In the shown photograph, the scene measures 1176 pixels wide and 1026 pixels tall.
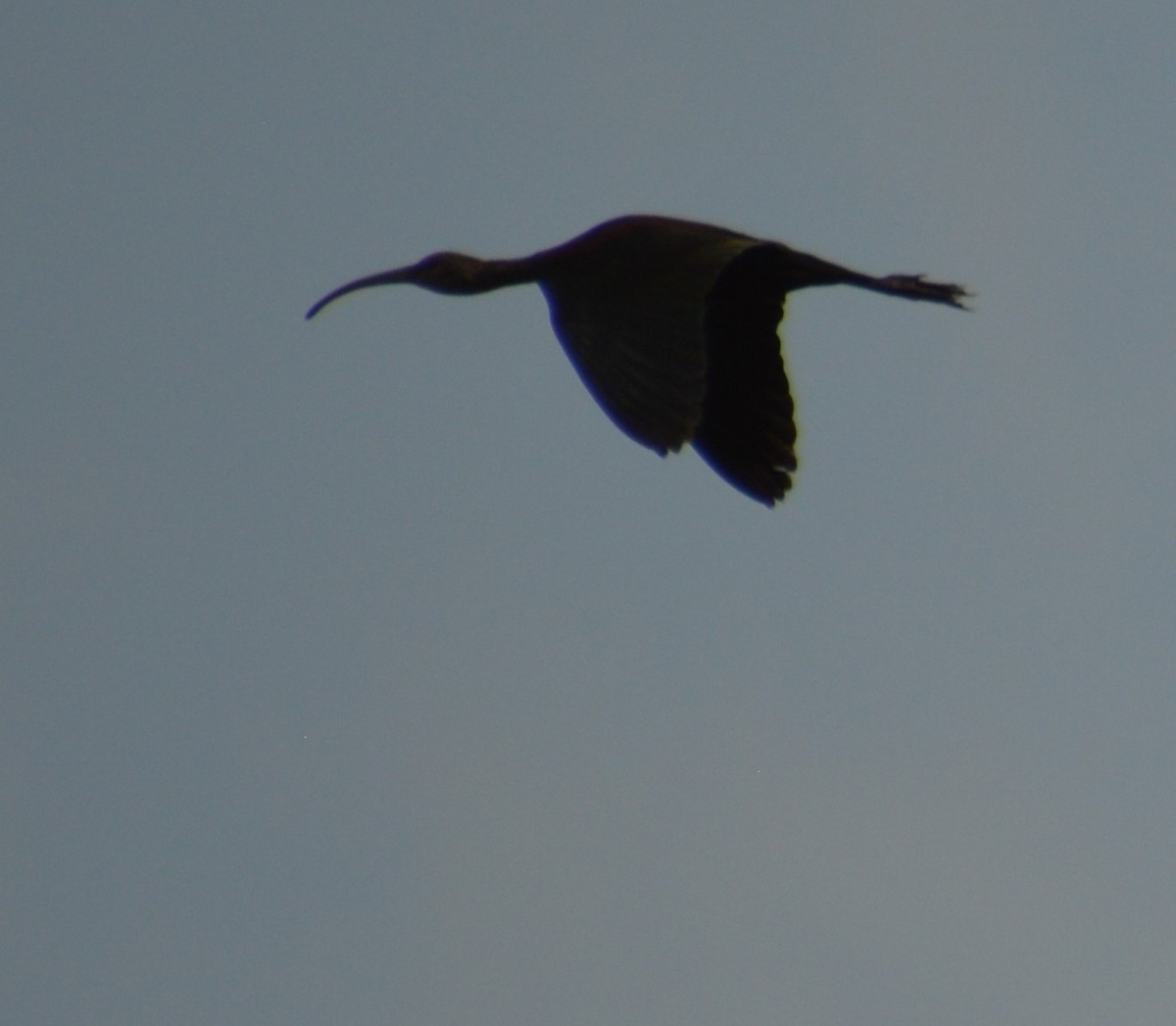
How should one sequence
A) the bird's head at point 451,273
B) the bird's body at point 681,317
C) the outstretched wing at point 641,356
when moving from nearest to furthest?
the outstretched wing at point 641,356
the bird's body at point 681,317
the bird's head at point 451,273

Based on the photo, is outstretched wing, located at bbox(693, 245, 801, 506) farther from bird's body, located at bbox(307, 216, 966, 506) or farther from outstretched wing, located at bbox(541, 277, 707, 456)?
outstretched wing, located at bbox(541, 277, 707, 456)

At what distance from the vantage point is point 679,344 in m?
16.3

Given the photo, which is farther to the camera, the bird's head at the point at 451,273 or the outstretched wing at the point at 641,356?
the bird's head at the point at 451,273

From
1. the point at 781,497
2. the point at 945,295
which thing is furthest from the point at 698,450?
the point at 945,295

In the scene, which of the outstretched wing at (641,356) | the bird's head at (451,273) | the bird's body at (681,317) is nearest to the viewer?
the outstretched wing at (641,356)

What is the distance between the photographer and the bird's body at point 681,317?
53.4 ft

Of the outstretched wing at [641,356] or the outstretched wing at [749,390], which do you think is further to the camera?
the outstretched wing at [749,390]

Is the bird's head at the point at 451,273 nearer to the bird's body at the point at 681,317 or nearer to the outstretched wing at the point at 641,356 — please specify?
the bird's body at the point at 681,317

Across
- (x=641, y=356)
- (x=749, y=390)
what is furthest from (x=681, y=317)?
(x=749, y=390)

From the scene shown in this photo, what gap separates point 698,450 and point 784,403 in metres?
0.57

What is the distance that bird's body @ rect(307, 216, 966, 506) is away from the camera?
53.4ft

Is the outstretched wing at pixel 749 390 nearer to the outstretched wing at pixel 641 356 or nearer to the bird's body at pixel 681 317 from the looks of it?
the bird's body at pixel 681 317

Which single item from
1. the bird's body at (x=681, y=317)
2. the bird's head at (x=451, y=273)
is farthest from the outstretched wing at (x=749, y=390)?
the bird's head at (x=451, y=273)

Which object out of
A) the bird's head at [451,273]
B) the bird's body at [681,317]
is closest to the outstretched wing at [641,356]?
the bird's body at [681,317]
